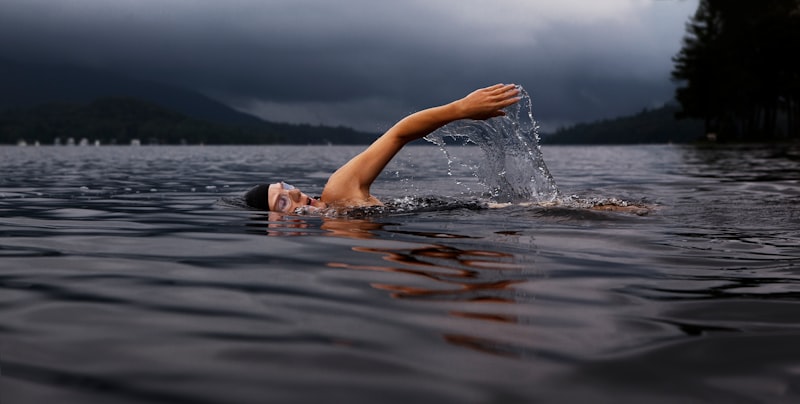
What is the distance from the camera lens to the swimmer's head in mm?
8773

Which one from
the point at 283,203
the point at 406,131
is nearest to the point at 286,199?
the point at 283,203

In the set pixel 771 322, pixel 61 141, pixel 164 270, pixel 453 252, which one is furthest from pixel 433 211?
pixel 61 141

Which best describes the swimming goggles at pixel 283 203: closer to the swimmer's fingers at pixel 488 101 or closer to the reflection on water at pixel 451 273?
the reflection on water at pixel 451 273

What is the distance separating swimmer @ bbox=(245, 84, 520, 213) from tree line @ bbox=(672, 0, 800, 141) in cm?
5970

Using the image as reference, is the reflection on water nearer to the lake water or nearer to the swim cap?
the lake water

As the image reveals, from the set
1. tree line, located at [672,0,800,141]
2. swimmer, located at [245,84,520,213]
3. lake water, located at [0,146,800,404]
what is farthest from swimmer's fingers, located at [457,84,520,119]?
tree line, located at [672,0,800,141]

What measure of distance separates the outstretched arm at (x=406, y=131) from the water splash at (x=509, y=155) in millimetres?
688

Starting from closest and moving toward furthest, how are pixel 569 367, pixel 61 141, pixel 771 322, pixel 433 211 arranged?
pixel 569 367
pixel 771 322
pixel 433 211
pixel 61 141

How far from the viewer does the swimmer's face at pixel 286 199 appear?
876 cm

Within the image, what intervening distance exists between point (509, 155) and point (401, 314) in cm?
664

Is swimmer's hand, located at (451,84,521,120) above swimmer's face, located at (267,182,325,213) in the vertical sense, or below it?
above

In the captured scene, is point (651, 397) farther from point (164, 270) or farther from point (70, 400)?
point (164, 270)

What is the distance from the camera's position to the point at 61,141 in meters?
184

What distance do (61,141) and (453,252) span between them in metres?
201
